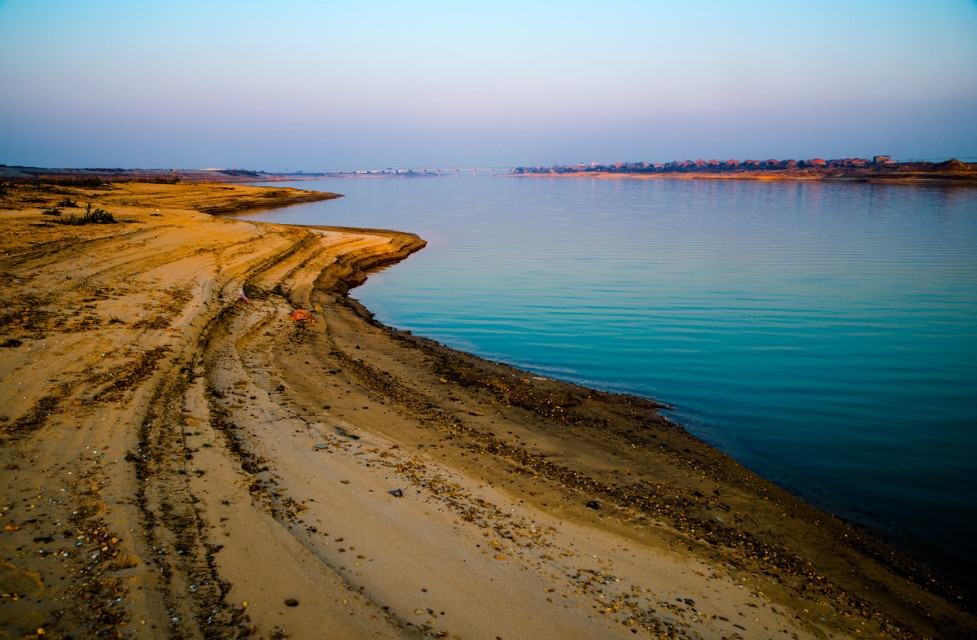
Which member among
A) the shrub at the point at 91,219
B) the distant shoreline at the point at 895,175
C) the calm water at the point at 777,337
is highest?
the distant shoreline at the point at 895,175

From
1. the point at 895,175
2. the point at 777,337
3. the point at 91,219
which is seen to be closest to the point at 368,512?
the point at 777,337

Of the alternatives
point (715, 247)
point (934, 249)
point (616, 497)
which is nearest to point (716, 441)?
point (616, 497)

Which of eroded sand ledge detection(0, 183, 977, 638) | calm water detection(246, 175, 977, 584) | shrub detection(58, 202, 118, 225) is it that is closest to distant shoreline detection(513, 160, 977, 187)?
calm water detection(246, 175, 977, 584)

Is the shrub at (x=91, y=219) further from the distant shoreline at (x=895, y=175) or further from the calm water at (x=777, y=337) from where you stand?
the distant shoreline at (x=895, y=175)

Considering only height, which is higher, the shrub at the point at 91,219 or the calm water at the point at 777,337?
the shrub at the point at 91,219

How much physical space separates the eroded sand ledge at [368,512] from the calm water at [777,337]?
1.61m

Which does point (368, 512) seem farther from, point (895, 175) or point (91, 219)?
point (895, 175)

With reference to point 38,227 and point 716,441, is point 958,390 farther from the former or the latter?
point 38,227

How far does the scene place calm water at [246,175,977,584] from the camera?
8398mm

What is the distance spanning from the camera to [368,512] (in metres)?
5.49

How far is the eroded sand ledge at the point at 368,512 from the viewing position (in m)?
4.12

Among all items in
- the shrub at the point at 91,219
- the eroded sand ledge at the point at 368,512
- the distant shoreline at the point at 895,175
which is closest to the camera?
the eroded sand ledge at the point at 368,512

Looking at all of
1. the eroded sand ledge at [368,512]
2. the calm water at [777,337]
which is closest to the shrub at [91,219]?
the calm water at [777,337]

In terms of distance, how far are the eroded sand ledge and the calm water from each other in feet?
5.28
